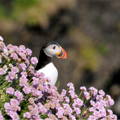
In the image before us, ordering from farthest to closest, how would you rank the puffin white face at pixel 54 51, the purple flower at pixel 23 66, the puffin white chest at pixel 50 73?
the puffin white face at pixel 54 51 < the puffin white chest at pixel 50 73 < the purple flower at pixel 23 66

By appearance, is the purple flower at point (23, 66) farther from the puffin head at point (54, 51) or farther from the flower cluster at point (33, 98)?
the puffin head at point (54, 51)

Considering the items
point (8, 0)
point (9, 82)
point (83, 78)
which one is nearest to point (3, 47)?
point (9, 82)

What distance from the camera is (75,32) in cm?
1895

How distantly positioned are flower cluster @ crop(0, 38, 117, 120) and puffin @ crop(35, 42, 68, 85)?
0.35 meters

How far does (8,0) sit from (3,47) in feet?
41.8

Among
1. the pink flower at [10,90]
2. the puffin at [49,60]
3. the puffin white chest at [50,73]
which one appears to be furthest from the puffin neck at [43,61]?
the pink flower at [10,90]

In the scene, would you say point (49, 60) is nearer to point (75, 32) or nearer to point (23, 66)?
point (23, 66)

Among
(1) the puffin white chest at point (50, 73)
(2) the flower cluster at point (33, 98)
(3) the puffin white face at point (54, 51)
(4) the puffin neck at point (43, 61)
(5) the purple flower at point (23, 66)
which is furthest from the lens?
(3) the puffin white face at point (54, 51)

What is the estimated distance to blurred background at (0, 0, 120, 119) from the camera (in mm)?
17844

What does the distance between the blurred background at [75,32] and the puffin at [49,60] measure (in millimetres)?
9493

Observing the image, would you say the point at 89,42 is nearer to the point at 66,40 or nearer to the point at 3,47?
the point at 66,40

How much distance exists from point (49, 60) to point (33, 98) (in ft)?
4.48

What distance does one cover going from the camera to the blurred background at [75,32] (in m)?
17.8

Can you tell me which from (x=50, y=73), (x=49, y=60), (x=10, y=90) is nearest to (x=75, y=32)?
(x=49, y=60)
